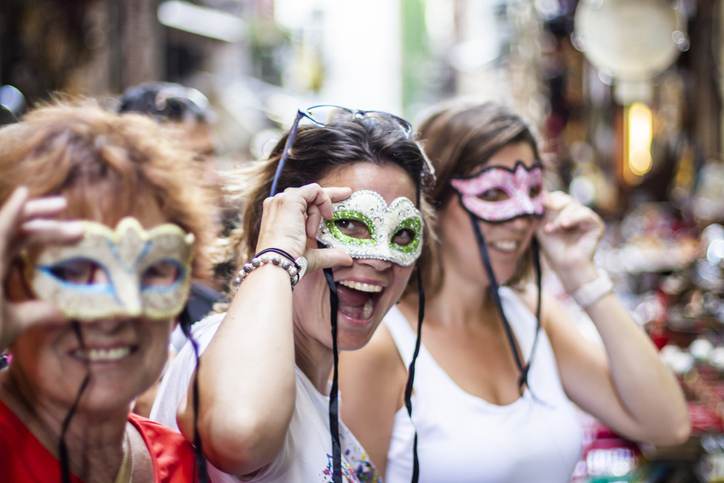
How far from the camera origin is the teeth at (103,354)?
1.39m

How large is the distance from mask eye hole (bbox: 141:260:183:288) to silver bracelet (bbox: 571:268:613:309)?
186cm

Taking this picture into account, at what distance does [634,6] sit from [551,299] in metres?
3.94

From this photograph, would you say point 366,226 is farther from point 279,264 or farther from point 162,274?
point 162,274

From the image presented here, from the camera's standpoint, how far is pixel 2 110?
10.4ft

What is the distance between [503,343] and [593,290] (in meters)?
0.39

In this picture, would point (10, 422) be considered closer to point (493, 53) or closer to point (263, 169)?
point (263, 169)

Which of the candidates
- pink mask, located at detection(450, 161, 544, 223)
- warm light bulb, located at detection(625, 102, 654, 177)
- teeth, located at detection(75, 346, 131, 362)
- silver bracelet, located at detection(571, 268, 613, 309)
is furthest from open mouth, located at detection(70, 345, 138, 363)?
warm light bulb, located at detection(625, 102, 654, 177)

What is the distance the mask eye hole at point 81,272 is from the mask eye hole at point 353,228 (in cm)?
77

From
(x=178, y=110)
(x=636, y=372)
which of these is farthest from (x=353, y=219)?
(x=178, y=110)

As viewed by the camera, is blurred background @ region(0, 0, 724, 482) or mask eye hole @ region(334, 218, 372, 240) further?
blurred background @ region(0, 0, 724, 482)

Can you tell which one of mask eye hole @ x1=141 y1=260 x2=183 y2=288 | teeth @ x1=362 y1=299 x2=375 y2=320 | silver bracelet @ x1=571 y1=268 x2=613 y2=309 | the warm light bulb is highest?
mask eye hole @ x1=141 y1=260 x2=183 y2=288

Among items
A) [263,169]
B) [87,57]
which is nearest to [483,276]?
[263,169]

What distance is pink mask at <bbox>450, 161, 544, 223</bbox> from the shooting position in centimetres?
286

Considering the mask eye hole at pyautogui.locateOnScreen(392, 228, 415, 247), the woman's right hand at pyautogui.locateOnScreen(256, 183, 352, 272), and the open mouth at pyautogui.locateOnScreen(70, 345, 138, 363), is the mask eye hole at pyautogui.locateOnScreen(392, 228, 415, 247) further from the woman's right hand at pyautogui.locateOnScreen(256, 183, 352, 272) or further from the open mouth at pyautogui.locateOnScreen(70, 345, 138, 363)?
the open mouth at pyautogui.locateOnScreen(70, 345, 138, 363)
